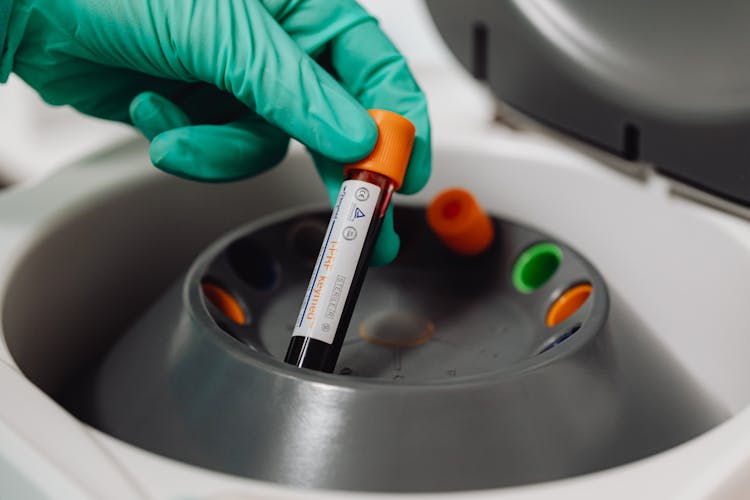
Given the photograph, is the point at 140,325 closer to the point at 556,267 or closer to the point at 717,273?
the point at 556,267

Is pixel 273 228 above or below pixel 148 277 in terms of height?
above

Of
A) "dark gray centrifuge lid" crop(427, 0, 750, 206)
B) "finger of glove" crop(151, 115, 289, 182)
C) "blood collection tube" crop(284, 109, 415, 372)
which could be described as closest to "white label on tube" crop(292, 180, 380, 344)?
"blood collection tube" crop(284, 109, 415, 372)

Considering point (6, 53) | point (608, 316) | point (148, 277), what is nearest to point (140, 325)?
point (148, 277)

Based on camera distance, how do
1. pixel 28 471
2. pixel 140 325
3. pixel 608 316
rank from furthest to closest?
pixel 140 325 < pixel 608 316 < pixel 28 471

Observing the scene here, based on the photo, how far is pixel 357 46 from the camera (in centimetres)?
58

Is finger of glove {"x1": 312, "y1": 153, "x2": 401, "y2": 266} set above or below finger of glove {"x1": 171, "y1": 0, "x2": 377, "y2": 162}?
below

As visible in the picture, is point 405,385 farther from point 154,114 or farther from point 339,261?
point 154,114

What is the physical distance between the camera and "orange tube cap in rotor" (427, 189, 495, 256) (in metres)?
0.60

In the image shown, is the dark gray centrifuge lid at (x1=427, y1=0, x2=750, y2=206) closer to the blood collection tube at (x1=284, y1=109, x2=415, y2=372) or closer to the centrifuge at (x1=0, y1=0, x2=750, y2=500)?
the centrifuge at (x1=0, y1=0, x2=750, y2=500)

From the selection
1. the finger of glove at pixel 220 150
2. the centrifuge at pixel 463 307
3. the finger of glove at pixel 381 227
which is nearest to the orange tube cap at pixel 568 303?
the centrifuge at pixel 463 307

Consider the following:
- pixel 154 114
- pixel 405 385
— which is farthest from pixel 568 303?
pixel 154 114

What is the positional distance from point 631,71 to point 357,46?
22 centimetres

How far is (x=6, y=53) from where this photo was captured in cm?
57

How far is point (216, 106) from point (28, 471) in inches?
13.4
